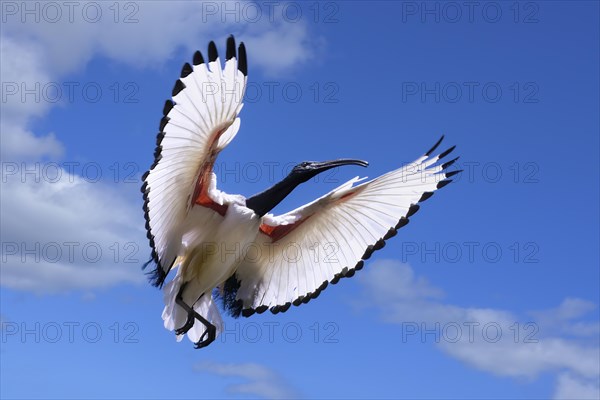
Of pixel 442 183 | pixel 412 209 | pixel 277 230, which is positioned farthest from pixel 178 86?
pixel 442 183

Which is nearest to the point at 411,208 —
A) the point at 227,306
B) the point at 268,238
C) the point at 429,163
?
the point at 429,163

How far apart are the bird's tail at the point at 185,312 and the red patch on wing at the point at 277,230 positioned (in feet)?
3.09

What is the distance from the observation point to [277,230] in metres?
11.0

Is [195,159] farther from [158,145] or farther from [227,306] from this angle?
[227,306]

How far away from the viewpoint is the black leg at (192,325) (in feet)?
34.7

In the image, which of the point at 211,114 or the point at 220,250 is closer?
the point at 211,114

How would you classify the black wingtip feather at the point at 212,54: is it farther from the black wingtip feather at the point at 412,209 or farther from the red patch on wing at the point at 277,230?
the black wingtip feather at the point at 412,209

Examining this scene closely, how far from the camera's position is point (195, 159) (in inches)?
375

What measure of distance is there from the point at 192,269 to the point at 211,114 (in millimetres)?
2043

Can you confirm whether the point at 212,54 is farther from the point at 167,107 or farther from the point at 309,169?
the point at 309,169

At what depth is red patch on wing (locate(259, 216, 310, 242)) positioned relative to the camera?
11.0m

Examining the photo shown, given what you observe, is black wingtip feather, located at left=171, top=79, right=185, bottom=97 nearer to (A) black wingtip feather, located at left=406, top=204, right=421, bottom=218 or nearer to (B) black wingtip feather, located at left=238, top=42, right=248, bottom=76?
(B) black wingtip feather, located at left=238, top=42, right=248, bottom=76

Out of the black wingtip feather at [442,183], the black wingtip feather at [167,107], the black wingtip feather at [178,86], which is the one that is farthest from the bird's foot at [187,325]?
the black wingtip feather at [442,183]

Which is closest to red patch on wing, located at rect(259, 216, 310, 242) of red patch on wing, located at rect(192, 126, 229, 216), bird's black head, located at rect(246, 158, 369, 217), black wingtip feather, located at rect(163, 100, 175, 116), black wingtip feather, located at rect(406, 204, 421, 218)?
bird's black head, located at rect(246, 158, 369, 217)
